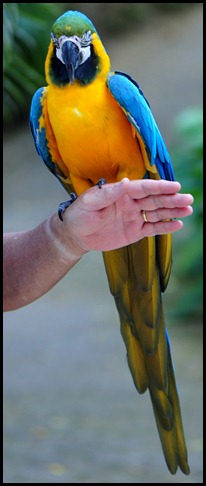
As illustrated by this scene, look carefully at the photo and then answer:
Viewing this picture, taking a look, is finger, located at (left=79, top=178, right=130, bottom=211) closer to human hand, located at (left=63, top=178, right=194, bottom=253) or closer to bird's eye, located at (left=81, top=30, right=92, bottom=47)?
human hand, located at (left=63, top=178, right=194, bottom=253)

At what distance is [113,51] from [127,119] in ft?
17.2

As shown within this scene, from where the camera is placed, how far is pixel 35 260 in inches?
63.1

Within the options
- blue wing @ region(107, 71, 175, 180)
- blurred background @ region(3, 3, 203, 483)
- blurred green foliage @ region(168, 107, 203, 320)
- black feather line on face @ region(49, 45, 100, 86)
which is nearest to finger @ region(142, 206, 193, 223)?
blue wing @ region(107, 71, 175, 180)

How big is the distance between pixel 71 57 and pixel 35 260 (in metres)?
0.40

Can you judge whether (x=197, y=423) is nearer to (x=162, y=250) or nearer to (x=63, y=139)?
(x=162, y=250)

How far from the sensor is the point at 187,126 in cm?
392

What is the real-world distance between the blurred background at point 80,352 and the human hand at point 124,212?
5.60 ft

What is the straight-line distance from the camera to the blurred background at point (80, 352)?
3078 mm

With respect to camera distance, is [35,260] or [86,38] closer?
[86,38]

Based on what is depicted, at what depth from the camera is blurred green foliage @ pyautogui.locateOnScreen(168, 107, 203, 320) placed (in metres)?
3.71

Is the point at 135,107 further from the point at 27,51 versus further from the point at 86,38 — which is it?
the point at 27,51

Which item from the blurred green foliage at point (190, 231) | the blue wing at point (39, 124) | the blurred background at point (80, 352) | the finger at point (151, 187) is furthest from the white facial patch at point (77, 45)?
the blurred green foliage at point (190, 231)

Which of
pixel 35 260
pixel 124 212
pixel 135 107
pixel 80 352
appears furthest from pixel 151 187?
pixel 80 352

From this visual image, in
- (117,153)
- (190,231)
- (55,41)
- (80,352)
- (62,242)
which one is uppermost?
(190,231)
